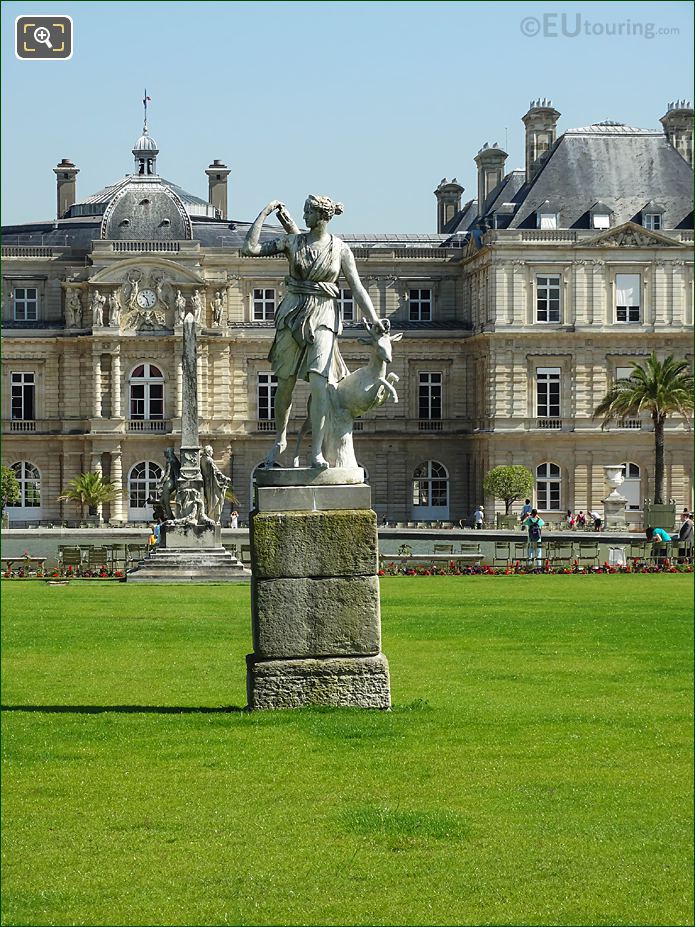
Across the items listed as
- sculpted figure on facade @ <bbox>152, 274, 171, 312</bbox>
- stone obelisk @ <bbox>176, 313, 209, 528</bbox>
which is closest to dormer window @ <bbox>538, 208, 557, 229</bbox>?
sculpted figure on facade @ <bbox>152, 274, 171, 312</bbox>

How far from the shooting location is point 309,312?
14.3 metres

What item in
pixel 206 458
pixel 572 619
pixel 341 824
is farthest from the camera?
pixel 206 458

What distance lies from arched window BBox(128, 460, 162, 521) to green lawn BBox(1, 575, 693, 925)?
47969 mm

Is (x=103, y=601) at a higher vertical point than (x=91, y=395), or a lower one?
lower

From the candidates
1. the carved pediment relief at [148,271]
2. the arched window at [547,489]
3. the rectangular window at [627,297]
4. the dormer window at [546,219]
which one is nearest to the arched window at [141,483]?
the carved pediment relief at [148,271]

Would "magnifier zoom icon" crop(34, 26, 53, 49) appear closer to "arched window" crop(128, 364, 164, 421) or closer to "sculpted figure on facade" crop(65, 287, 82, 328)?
"arched window" crop(128, 364, 164, 421)

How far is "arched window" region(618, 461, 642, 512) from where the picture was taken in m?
65.1

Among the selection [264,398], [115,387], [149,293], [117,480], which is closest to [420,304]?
[264,398]

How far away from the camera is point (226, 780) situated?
1131 cm

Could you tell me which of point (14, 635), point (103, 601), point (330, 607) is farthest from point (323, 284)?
point (103, 601)

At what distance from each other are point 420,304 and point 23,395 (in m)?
17.1

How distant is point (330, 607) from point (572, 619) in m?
Answer: 10.5

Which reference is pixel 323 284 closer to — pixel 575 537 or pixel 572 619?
pixel 572 619

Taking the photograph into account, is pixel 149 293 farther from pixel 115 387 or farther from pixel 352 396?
pixel 352 396
